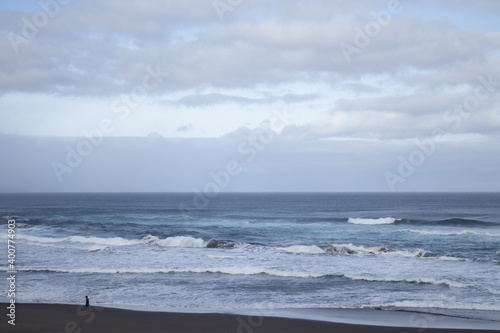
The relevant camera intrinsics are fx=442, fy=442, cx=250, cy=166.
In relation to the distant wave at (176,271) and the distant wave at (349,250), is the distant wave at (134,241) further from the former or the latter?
the distant wave at (176,271)

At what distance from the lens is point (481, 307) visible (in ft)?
50.3

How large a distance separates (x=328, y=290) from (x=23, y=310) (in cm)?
1120

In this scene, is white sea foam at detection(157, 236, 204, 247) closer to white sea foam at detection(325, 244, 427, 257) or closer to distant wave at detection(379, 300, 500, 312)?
white sea foam at detection(325, 244, 427, 257)

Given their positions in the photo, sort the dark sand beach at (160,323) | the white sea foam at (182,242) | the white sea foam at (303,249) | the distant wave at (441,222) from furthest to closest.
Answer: the distant wave at (441,222) → the white sea foam at (182,242) → the white sea foam at (303,249) → the dark sand beach at (160,323)

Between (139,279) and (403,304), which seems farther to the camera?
(139,279)

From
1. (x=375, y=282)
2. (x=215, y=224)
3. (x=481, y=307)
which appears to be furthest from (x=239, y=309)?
(x=215, y=224)

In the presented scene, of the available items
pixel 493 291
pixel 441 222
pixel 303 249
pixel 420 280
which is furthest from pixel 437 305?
pixel 441 222

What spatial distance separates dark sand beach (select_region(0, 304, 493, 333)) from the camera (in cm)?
1267

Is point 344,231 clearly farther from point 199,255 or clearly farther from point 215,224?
point 199,255

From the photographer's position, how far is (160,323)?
13.3 meters

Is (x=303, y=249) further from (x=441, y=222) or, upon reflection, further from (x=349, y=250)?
(x=441, y=222)

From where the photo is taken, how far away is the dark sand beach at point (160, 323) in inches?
499

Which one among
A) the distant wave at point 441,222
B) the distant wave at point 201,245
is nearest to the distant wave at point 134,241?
the distant wave at point 201,245

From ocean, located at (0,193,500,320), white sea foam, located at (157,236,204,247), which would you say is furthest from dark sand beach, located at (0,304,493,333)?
white sea foam, located at (157,236,204,247)
